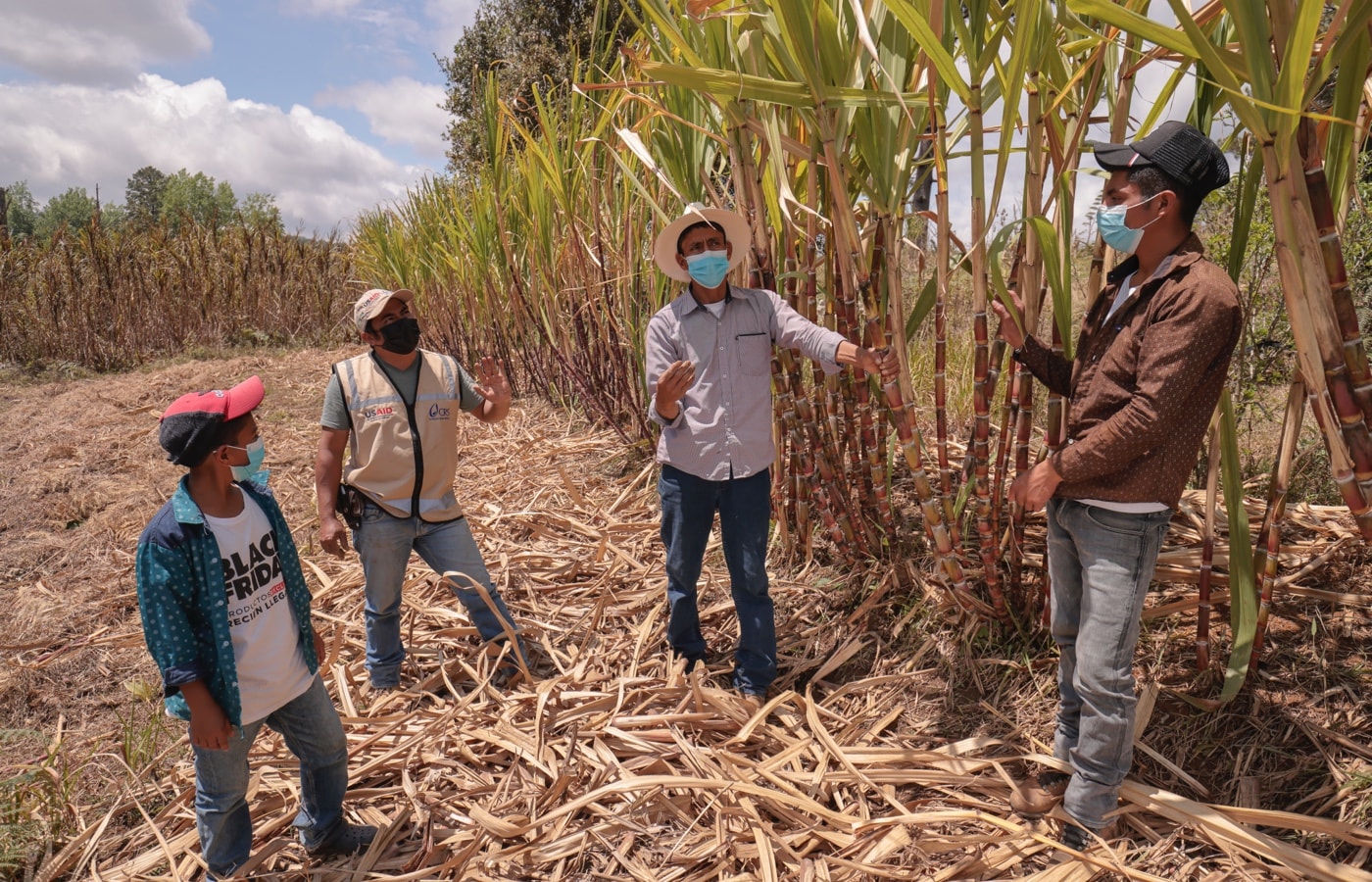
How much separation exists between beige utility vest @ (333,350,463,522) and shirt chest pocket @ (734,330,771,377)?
890 millimetres

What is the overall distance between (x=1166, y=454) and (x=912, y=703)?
98 centimetres

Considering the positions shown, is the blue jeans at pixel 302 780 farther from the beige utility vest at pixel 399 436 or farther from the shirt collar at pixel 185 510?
the beige utility vest at pixel 399 436

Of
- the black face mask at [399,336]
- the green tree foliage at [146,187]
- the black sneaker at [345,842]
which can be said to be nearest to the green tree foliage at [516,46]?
the black face mask at [399,336]

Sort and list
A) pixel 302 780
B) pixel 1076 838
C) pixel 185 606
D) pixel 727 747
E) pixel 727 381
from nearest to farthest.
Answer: pixel 185 606, pixel 1076 838, pixel 302 780, pixel 727 747, pixel 727 381

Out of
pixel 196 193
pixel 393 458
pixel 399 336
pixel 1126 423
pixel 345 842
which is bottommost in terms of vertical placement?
pixel 345 842

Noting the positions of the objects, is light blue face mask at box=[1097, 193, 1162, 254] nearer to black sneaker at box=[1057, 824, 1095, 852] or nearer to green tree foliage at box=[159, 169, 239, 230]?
Answer: black sneaker at box=[1057, 824, 1095, 852]

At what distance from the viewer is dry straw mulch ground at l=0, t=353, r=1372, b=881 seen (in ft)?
5.30

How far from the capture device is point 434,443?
2377 millimetres

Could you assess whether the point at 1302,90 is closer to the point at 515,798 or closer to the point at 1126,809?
the point at 1126,809

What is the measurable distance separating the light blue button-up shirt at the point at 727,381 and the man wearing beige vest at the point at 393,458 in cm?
63

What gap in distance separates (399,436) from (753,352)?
1.04 metres

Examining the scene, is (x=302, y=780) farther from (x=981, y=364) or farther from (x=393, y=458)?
(x=981, y=364)

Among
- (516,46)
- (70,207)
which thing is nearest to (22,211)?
(70,207)

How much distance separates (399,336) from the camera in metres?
2.31
